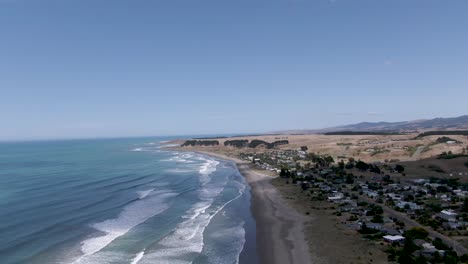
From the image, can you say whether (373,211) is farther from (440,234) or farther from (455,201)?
(455,201)

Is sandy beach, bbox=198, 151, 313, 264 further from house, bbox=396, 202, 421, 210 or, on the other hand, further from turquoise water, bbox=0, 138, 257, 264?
house, bbox=396, 202, 421, 210

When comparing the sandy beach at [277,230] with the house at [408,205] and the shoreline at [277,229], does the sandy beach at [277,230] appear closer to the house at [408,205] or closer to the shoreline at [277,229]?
the shoreline at [277,229]

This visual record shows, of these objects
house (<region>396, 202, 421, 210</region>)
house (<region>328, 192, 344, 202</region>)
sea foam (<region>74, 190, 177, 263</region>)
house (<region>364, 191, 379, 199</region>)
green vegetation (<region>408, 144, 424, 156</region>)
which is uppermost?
green vegetation (<region>408, 144, 424, 156</region>)

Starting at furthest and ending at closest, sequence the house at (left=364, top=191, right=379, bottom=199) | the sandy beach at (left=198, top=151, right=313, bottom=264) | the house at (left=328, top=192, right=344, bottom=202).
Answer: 1. the house at (left=364, top=191, right=379, bottom=199)
2. the house at (left=328, top=192, right=344, bottom=202)
3. the sandy beach at (left=198, top=151, right=313, bottom=264)

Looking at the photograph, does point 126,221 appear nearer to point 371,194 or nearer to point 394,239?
point 394,239

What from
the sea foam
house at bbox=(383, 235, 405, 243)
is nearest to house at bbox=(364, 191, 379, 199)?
house at bbox=(383, 235, 405, 243)

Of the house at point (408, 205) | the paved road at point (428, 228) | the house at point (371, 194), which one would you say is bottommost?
the paved road at point (428, 228)

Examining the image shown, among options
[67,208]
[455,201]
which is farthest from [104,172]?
[455,201]

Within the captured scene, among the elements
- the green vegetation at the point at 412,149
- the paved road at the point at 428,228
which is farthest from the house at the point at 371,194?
the green vegetation at the point at 412,149
